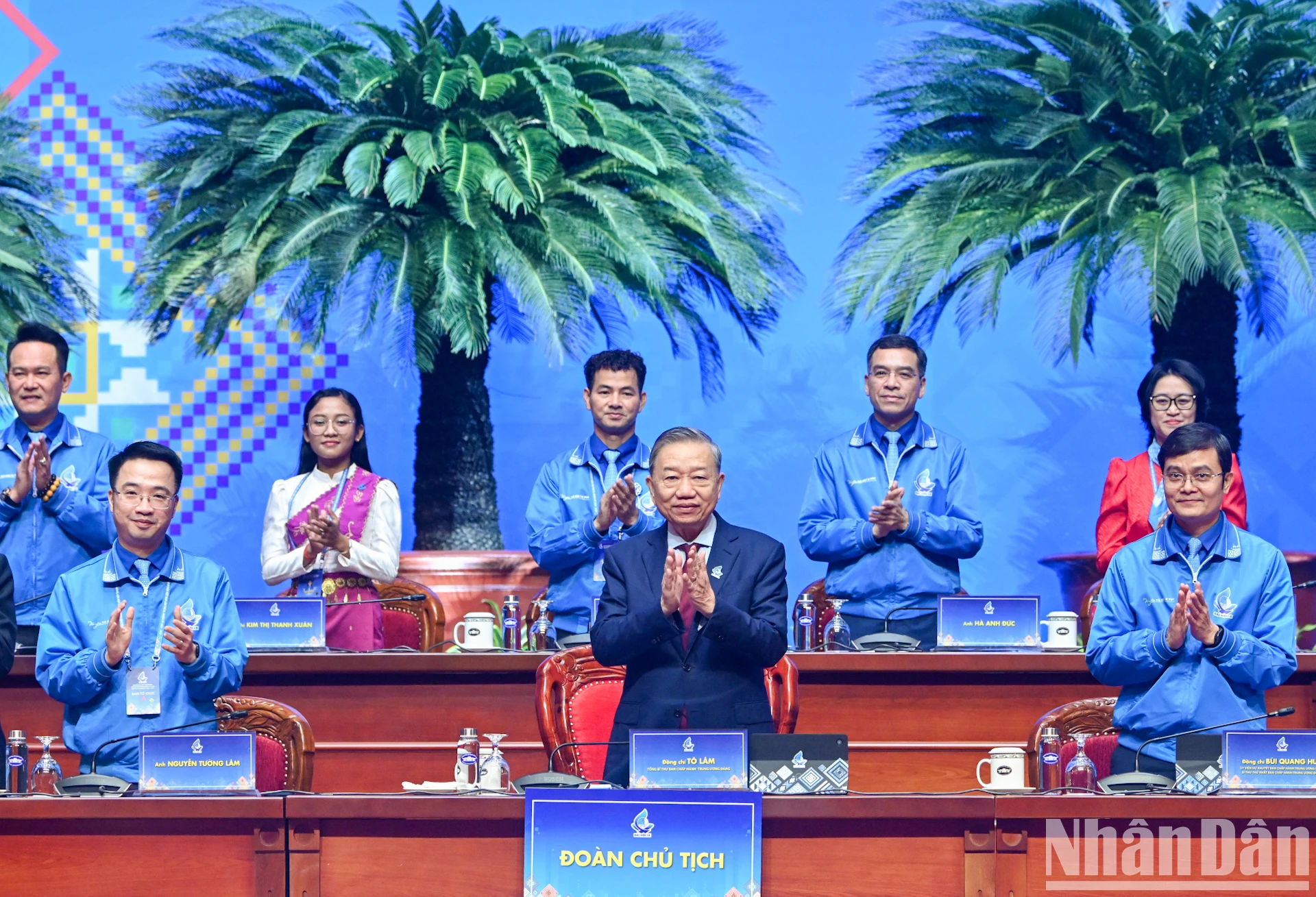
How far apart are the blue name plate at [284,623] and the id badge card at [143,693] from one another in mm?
1145

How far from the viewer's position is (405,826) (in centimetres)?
311

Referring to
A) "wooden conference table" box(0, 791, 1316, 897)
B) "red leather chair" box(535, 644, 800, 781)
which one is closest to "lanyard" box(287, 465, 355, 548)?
"red leather chair" box(535, 644, 800, 781)

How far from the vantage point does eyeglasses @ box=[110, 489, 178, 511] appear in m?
3.82

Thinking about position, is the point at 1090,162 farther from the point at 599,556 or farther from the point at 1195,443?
the point at 1195,443

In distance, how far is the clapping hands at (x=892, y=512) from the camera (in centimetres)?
476

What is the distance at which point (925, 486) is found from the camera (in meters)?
5.10

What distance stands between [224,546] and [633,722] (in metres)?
4.91

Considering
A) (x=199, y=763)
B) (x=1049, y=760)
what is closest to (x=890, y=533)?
(x=1049, y=760)

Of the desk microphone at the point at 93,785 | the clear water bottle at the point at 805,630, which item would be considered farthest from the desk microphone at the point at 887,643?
the desk microphone at the point at 93,785

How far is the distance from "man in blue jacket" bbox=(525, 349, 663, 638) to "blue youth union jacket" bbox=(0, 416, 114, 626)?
1346 millimetres

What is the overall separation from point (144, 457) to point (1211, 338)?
5.24m

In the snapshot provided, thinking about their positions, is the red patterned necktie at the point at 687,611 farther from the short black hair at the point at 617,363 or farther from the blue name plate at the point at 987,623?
the short black hair at the point at 617,363

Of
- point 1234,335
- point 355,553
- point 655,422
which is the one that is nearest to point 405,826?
point 355,553

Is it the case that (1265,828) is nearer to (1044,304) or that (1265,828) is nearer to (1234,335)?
(1044,304)
